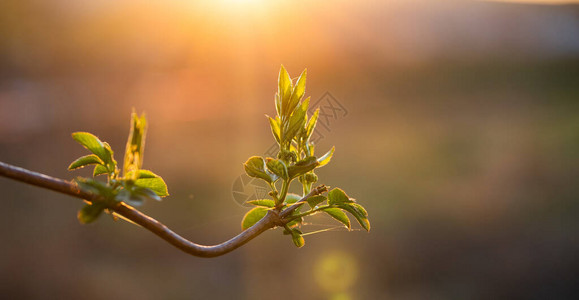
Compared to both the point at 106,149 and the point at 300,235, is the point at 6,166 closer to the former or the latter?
the point at 106,149

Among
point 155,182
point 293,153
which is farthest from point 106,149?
point 293,153

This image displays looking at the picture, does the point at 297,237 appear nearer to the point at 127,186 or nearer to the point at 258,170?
the point at 258,170

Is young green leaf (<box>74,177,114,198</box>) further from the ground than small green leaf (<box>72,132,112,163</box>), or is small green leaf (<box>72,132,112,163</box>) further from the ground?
small green leaf (<box>72,132,112,163</box>)

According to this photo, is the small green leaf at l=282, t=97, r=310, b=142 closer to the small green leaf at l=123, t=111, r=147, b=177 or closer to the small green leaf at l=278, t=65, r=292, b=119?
the small green leaf at l=278, t=65, r=292, b=119

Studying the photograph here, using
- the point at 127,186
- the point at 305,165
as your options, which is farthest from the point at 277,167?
the point at 127,186

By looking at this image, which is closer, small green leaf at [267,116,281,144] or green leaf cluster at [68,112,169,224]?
green leaf cluster at [68,112,169,224]

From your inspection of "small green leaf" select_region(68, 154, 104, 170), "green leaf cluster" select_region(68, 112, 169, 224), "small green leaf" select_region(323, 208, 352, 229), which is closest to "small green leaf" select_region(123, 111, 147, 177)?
"green leaf cluster" select_region(68, 112, 169, 224)

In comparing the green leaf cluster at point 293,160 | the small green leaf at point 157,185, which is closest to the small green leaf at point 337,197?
the green leaf cluster at point 293,160
